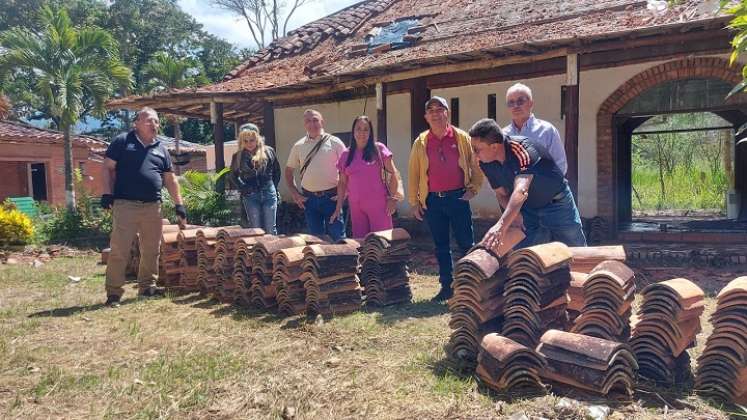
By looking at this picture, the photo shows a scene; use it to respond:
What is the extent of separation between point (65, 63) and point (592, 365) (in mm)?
17563

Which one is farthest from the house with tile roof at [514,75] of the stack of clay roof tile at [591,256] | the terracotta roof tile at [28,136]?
the terracotta roof tile at [28,136]

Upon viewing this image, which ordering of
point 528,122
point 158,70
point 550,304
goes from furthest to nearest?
1. point 158,70
2. point 528,122
3. point 550,304

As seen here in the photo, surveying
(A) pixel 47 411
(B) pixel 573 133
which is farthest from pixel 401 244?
(B) pixel 573 133

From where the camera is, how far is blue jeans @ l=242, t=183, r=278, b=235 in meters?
5.84

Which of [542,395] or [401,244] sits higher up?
[401,244]

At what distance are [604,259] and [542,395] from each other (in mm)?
1167

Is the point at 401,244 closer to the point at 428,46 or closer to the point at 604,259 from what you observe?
the point at 604,259

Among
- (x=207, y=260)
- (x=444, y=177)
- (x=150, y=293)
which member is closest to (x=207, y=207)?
(x=150, y=293)

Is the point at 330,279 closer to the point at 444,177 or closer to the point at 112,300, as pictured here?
the point at 444,177

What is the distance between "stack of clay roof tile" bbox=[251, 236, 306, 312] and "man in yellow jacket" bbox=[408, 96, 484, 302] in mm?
1138

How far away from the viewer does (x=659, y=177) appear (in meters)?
15.1

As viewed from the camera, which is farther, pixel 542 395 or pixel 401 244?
pixel 401 244

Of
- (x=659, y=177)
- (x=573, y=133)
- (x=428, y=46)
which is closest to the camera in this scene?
(x=573, y=133)

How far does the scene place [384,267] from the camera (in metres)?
4.77
